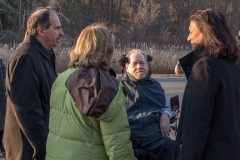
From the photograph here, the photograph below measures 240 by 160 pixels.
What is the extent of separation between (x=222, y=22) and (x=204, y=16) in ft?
0.37

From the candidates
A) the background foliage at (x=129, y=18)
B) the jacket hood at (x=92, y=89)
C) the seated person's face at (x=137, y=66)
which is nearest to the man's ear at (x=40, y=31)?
the jacket hood at (x=92, y=89)

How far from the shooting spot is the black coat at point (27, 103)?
255 centimetres

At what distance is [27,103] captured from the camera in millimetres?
2543

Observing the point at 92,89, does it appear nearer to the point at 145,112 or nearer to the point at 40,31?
the point at 40,31

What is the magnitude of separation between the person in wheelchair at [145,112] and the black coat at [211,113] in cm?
117

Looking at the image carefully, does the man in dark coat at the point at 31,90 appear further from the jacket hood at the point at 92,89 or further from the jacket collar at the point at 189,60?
the jacket collar at the point at 189,60

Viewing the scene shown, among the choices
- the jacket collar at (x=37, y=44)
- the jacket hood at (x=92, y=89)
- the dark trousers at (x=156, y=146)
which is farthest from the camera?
the dark trousers at (x=156, y=146)

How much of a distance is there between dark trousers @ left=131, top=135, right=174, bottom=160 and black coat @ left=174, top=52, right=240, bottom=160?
1.12 m

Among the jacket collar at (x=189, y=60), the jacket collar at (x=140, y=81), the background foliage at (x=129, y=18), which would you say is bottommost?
the background foliage at (x=129, y=18)

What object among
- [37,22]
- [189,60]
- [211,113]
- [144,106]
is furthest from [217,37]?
[144,106]

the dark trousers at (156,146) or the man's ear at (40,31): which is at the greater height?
the man's ear at (40,31)

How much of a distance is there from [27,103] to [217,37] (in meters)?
1.34

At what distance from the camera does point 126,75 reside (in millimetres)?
3764

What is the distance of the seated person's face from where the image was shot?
3.66m
